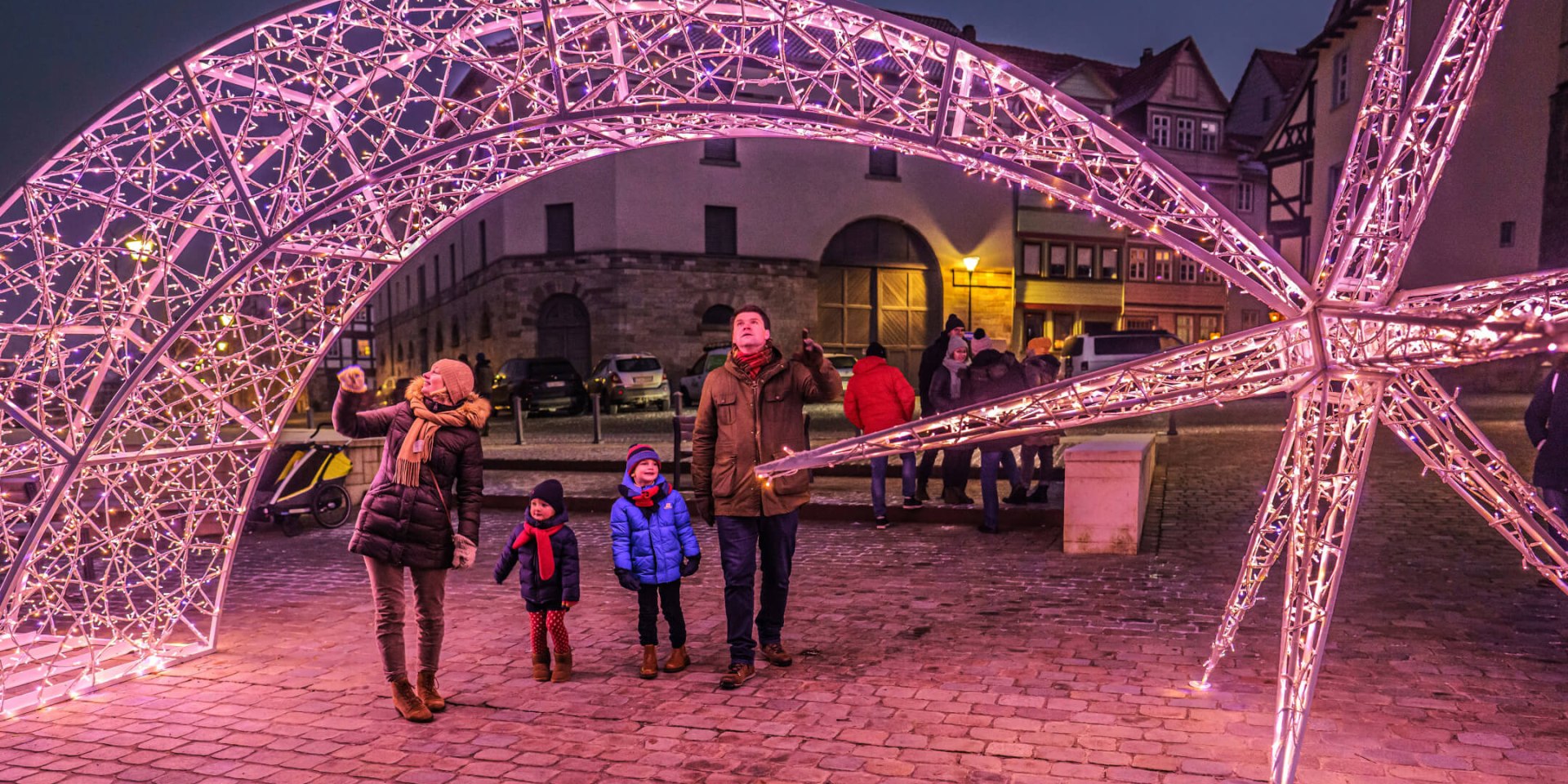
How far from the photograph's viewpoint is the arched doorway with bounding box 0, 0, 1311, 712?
4.26 meters

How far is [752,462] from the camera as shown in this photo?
5.16 meters

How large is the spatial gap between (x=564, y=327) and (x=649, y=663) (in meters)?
25.2

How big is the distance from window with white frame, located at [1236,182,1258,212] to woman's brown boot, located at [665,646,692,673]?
38.7 m

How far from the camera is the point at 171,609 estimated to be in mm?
5766

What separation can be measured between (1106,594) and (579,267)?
79.0ft

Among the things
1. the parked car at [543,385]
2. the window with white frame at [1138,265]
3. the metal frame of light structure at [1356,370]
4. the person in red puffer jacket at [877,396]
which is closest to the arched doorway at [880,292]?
the parked car at [543,385]

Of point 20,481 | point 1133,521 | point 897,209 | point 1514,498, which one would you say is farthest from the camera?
point 897,209

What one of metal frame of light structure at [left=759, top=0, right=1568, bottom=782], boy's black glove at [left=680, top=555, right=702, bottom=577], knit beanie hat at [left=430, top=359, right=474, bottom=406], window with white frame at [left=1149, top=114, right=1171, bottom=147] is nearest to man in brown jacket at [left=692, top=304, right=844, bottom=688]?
boy's black glove at [left=680, top=555, right=702, bottom=577]

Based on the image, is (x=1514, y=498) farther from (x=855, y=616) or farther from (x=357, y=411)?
(x=357, y=411)

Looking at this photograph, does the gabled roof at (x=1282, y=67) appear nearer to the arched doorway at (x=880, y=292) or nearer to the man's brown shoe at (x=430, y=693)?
the arched doorway at (x=880, y=292)

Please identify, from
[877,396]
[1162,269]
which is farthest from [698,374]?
[1162,269]

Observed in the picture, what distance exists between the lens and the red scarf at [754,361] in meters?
5.23

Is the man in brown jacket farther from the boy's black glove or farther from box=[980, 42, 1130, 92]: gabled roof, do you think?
box=[980, 42, 1130, 92]: gabled roof

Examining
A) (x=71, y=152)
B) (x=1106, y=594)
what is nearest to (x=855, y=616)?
(x=1106, y=594)
